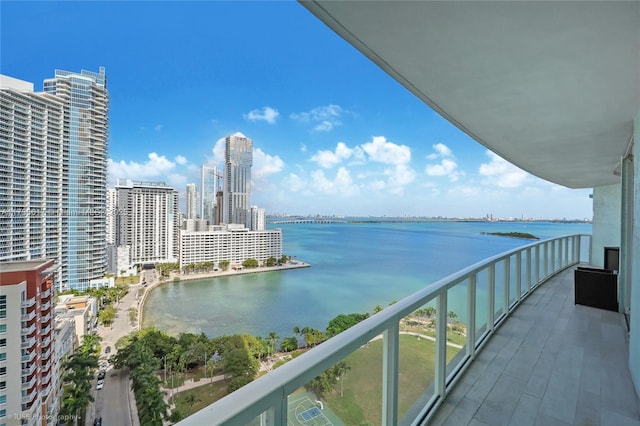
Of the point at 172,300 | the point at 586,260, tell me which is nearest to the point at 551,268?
the point at 586,260

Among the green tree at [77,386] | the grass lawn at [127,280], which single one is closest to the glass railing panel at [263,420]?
the green tree at [77,386]

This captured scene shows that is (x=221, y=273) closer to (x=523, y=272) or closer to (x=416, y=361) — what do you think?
(x=523, y=272)

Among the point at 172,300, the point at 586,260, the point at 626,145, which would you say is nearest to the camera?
the point at 626,145

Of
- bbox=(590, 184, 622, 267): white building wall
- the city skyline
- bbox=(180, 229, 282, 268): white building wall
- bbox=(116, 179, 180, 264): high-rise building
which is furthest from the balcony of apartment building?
bbox=(180, 229, 282, 268): white building wall

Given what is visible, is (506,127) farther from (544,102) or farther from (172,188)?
(172,188)

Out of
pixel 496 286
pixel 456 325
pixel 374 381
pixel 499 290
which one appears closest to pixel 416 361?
pixel 374 381

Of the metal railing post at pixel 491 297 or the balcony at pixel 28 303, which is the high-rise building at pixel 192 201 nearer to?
the balcony at pixel 28 303
